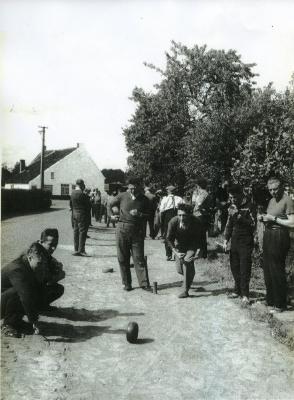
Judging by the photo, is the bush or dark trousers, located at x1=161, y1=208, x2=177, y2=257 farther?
the bush

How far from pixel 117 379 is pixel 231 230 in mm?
3767

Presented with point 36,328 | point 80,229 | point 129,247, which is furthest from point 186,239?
point 80,229

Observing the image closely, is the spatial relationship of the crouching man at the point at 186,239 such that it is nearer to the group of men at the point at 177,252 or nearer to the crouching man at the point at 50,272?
the group of men at the point at 177,252

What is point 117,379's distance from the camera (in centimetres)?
462

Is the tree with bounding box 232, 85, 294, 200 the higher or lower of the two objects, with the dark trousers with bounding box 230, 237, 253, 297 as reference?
higher

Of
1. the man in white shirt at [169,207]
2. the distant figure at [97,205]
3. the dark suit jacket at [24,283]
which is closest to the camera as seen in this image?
the dark suit jacket at [24,283]

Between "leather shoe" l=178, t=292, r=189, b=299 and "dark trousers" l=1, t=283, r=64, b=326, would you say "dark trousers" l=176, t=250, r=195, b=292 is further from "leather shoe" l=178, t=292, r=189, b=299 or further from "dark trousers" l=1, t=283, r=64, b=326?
"dark trousers" l=1, t=283, r=64, b=326

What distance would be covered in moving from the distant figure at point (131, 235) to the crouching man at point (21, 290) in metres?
2.60

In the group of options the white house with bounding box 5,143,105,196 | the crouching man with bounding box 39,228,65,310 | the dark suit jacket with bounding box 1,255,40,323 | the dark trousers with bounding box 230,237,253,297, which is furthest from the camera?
the white house with bounding box 5,143,105,196

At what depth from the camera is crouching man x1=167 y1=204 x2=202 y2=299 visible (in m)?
7.82

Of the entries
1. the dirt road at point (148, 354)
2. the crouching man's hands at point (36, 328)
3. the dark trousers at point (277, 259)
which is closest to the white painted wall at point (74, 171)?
the dirt road at point (148, 354)

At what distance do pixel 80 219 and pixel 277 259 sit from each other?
6200mm

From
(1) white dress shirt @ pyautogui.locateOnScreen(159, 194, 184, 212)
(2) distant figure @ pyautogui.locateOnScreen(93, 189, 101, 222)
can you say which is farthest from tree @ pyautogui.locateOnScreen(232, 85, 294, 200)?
(2) distant figure @ pyautogui.locateOnScreen(93, 189, 101, 222)

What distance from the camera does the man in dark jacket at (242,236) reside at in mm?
7324
